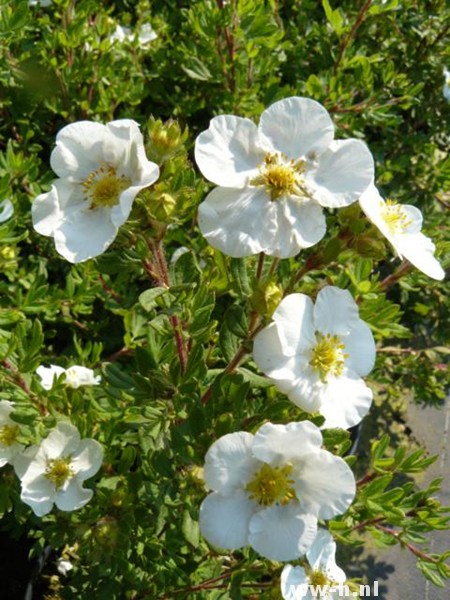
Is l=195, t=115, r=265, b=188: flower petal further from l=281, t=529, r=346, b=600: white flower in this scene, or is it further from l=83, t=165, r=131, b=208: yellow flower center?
l=281, t=529, r=346, b=600: white flower

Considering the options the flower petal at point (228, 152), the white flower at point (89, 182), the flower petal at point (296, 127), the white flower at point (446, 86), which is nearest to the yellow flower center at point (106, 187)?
the white flower at point (89, 182)

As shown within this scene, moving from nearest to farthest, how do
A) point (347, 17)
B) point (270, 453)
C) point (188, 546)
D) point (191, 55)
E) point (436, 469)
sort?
point (270, 453) → point (188, 546) → point (191, 55) → point (347, 17) → point (436, 469)

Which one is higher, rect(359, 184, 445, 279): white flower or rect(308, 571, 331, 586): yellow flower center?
rect(359, 184, 445, 279): white flower

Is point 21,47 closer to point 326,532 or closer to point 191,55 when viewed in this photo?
point 191,55

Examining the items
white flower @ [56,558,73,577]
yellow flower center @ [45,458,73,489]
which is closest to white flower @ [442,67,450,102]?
yellow flower center @ [45,458,73,489]

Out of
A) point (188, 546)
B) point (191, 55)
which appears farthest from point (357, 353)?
point (191, 55)

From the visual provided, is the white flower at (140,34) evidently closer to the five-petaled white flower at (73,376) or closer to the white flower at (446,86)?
the white flower at (446,86)

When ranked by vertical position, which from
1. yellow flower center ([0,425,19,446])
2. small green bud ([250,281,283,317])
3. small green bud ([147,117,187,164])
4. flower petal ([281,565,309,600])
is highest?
small green bud ([147,117,187,164])

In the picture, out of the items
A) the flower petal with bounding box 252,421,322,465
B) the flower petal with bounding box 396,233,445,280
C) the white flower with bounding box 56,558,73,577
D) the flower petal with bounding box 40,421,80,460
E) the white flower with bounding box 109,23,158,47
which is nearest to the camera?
the flower petal with bounding box 252,421,322,465
